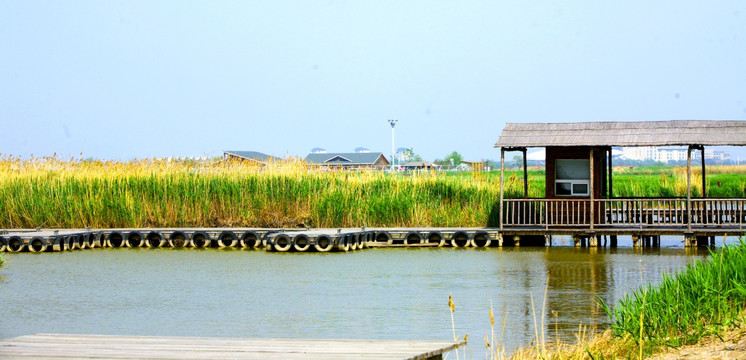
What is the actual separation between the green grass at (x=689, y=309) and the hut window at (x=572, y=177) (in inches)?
526

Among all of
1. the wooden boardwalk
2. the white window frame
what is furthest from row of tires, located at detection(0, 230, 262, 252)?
the wooden boardwalk

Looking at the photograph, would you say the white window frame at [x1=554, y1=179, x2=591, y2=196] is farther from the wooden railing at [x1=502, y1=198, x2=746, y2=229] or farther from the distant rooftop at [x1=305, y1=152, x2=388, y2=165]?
the distant rooftop at [x1=305, y1=152, x2=388, y2=165]

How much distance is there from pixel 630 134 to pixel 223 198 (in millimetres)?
11381

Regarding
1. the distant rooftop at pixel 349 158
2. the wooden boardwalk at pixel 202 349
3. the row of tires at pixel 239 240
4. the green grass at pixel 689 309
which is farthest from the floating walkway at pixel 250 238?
the distant rooftop at pixel 349 158

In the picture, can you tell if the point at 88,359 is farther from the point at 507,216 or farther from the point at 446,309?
the point at 507,216

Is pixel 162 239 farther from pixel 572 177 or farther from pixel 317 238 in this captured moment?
pixel 572 177

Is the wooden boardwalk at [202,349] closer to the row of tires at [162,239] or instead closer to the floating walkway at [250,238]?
the floating walkway at [250,238]

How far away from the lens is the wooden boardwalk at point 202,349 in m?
7.55

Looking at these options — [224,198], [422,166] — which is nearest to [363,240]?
[224,198]

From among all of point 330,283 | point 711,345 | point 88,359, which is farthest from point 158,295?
point 711,345

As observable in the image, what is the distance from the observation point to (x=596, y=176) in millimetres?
24109

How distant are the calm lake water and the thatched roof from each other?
265 cm

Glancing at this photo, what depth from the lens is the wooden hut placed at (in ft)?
76.2

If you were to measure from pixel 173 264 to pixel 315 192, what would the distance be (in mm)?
6776
